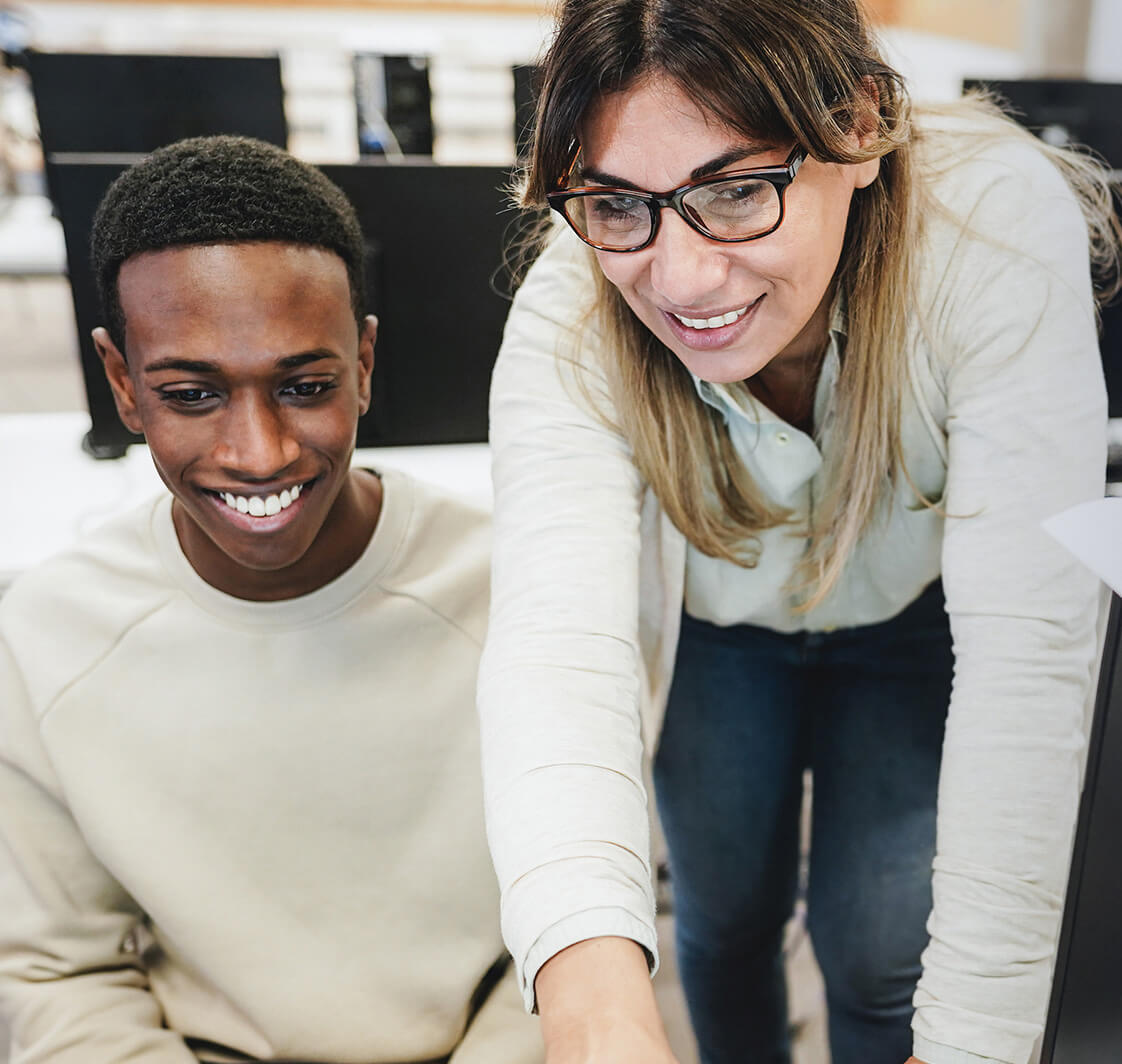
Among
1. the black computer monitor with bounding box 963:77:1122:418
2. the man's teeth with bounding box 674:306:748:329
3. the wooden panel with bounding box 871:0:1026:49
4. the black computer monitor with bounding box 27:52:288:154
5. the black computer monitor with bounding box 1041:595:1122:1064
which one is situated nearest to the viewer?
the black computer monitor with bounding box 1041:595:1122:1064

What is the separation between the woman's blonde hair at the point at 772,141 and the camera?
0.72m

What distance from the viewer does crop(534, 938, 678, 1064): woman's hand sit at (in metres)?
0.63

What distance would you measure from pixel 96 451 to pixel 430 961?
39.8 inches

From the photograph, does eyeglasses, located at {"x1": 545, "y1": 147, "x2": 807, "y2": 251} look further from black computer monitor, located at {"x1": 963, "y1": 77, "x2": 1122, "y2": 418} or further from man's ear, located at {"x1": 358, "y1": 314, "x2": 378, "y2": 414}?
black computer monitor, located at {"x1": 963, "y1": 77, "x2": 1122, "y2": 418}

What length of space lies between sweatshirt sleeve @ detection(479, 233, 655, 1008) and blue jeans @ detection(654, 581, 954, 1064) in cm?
35

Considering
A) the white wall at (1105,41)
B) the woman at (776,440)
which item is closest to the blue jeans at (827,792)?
the woman at (776,440)

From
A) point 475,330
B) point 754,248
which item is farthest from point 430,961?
point 475,330

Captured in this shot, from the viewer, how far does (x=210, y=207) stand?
91cm

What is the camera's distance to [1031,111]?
7.15 ft

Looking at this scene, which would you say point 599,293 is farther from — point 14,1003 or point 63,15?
point 63,15

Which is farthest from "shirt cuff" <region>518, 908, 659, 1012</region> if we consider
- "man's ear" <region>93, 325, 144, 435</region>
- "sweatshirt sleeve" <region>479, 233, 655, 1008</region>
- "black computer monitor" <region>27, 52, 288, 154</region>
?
"black computer monitor" <region>27, 52, 288, 154</region>

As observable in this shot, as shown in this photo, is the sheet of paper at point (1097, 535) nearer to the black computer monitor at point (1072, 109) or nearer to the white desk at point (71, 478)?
the white desk at point (71, 478)

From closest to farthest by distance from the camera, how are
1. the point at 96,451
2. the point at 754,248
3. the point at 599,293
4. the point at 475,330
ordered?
the point at 754,248 → the point at 599,293 → the point at 475,330 → the point at 96,451

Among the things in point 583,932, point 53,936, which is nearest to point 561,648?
point 583,932
